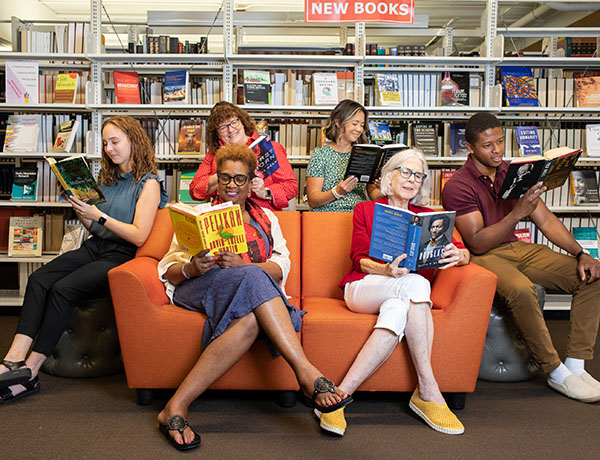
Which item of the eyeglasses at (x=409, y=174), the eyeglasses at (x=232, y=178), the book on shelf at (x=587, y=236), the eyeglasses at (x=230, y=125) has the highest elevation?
the eyeglasses at (x=230, y=125)

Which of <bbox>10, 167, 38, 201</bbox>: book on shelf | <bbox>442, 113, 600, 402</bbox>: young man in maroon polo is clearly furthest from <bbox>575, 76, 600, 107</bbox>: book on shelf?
<bbox>10, 167, 38, 201</bbox>: book on shelf

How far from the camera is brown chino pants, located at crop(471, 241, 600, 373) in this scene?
98.0 inches

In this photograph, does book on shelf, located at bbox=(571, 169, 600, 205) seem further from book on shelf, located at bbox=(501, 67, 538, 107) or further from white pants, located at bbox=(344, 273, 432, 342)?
white pants, located at bbox=(344, 273, 432, 342)

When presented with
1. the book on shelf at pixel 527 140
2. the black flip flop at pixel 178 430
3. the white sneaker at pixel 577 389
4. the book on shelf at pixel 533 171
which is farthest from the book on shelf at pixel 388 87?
the black flip flop at pixel 178 430

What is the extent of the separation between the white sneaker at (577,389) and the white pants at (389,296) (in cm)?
78

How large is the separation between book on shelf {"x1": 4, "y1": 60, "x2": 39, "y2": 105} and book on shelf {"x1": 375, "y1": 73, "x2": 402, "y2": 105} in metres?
2.51

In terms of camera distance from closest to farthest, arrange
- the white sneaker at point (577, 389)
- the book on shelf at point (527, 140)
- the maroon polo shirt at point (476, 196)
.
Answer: the white sneaker at point (577, 389) → the maroon polo shirt at point (476, 196) → the book on shelf at point (527, 140)

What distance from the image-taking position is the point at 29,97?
162 inches

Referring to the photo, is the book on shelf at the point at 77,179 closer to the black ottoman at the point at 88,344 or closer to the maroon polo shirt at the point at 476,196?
the black ottoman at the point at 88,344

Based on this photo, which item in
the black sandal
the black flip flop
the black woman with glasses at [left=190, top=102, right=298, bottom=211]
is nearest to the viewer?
the black flip flop

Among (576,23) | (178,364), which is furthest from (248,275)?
(576,23)

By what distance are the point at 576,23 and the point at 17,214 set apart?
8.65 m

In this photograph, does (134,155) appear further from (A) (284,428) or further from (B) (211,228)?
(A) (284,428)

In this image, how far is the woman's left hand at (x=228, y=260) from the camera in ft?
7.23
